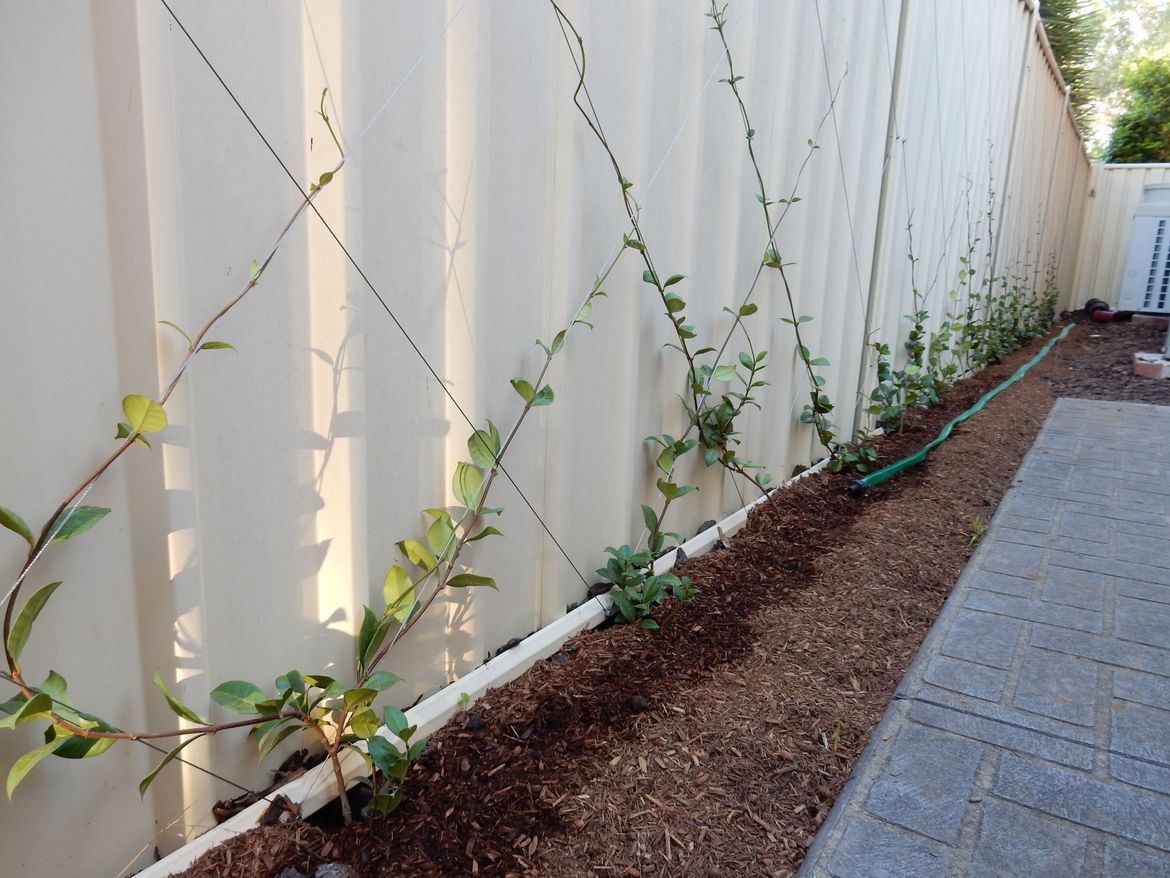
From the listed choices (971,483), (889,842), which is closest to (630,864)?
A: (889,842)

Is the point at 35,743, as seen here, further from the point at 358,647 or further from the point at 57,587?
the point at 358,647

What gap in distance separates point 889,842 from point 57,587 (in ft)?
4.60

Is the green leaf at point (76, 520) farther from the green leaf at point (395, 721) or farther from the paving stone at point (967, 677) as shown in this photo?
the paving stone at point (967, 677)

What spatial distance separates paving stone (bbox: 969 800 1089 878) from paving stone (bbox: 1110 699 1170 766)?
1.24 ft

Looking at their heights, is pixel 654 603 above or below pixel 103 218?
below

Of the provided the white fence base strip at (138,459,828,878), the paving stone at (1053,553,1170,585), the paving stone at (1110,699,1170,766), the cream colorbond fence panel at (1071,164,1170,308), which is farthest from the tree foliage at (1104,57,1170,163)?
the white fence base strip at (138,459,828,878)

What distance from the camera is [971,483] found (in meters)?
3.62

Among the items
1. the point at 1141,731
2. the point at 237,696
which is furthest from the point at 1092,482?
the point at 237,696

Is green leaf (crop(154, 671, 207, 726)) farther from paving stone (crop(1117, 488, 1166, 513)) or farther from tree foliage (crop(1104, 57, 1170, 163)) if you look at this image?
tree foliage (crop(1104, 57, 1170, 163))

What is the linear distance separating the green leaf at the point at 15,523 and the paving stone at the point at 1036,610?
2373 mm

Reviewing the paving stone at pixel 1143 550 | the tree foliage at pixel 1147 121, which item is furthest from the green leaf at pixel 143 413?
the tree foliage at pixel 1147 121

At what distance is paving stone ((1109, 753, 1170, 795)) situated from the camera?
5.30ft

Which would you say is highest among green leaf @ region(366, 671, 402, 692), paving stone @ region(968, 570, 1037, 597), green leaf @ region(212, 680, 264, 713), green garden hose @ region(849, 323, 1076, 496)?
green leaf @ region(212, 680, 264, 713)

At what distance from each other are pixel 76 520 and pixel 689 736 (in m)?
1.24
